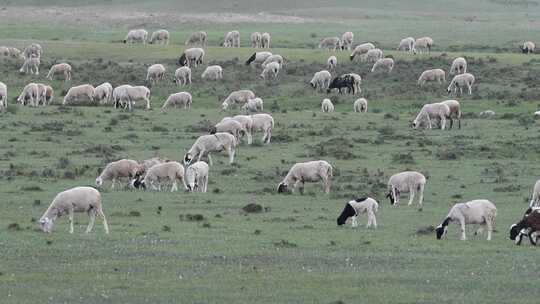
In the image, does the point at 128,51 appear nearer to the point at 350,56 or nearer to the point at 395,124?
the point at 350,56

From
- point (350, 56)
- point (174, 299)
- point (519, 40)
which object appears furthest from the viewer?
point (519, 40)

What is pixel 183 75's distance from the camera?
171ft

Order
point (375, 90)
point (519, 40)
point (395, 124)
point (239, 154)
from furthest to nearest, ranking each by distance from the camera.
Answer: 1. point (519, 40)
2. point (375, 90)
3. point (395, 124)
4. point (239, 154)

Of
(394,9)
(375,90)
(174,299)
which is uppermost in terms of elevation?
(394,9)

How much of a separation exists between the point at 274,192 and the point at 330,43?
4153cm

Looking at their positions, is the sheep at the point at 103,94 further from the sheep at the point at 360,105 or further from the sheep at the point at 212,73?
the sheep at the point at 360,105

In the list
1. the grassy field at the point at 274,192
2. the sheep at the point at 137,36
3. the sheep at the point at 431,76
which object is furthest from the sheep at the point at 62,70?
the sheep at the point at 137,36

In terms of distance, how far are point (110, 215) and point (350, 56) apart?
3669cm

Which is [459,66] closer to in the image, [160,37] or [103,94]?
[103,94]

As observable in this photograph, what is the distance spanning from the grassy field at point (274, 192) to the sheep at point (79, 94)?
2.37 ft

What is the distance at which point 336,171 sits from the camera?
101 ft

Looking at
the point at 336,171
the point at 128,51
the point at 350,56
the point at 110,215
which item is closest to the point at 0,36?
the point at 128,51

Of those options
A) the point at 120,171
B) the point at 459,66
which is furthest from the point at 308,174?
the point at 459,66

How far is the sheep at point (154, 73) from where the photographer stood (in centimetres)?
5212
